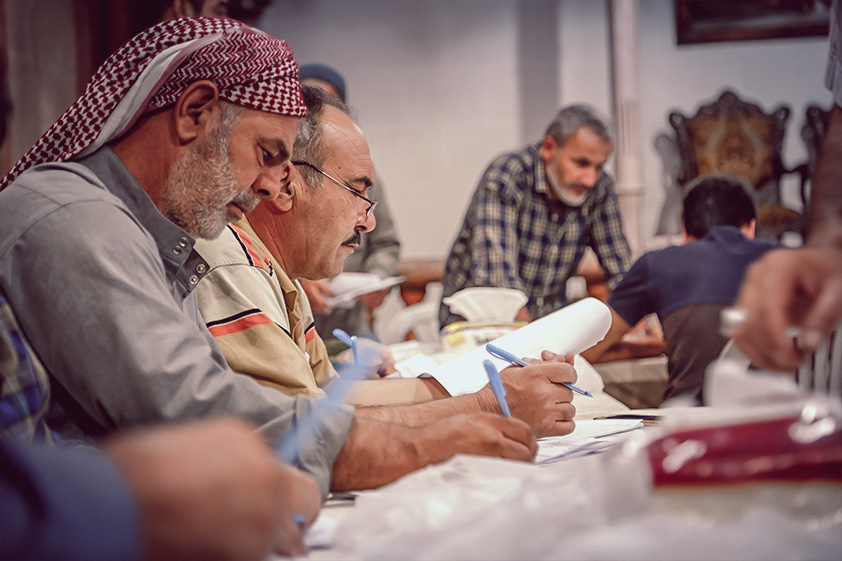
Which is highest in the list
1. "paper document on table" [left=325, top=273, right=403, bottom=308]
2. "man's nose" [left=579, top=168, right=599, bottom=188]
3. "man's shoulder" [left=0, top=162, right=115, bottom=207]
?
"man's shoulder" [left=0, top=162, right=115, bottom=207]

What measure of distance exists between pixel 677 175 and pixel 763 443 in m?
6.78

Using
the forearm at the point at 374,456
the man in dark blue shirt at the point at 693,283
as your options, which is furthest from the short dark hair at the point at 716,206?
the forearm at the point at 374,456

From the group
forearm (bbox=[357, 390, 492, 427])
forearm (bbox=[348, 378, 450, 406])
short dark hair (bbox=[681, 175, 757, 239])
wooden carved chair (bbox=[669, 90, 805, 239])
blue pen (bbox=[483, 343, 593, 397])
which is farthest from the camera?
wooden carved chair (bbox=[669, 90, 805, 239])

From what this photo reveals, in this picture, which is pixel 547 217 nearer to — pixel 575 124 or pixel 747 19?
pixel 575 124

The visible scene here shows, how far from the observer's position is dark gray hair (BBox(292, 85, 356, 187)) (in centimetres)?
186

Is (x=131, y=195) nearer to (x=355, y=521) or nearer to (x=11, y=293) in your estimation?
(x=11, y=293)

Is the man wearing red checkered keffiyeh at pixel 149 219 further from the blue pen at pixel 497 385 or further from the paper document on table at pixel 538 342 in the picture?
the paper document on table at pixel 538 342

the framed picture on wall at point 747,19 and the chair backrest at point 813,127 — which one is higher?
the framed picture on wall at point 747,19

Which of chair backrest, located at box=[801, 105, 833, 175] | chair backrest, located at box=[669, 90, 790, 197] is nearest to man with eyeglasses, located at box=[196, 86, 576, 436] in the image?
chair backrest, located at box=[669, 90, 790, 197]

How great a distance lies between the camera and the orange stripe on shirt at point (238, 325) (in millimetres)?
1282

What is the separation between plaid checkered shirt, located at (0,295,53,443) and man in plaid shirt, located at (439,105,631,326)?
271cm

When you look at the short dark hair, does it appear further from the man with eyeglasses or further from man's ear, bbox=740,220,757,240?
the man with eyeglasses

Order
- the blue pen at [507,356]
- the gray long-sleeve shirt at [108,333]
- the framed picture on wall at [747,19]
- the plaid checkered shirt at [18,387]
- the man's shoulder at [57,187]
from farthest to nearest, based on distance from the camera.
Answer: the framed picture on wall at [747,19], the blue pen at [507,356], the man's shoulder at [57,187], the gray long-sleeve shirt at [108,333], the plaid checkered shirt at [18,387]

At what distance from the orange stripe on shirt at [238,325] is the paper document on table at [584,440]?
51 cm
